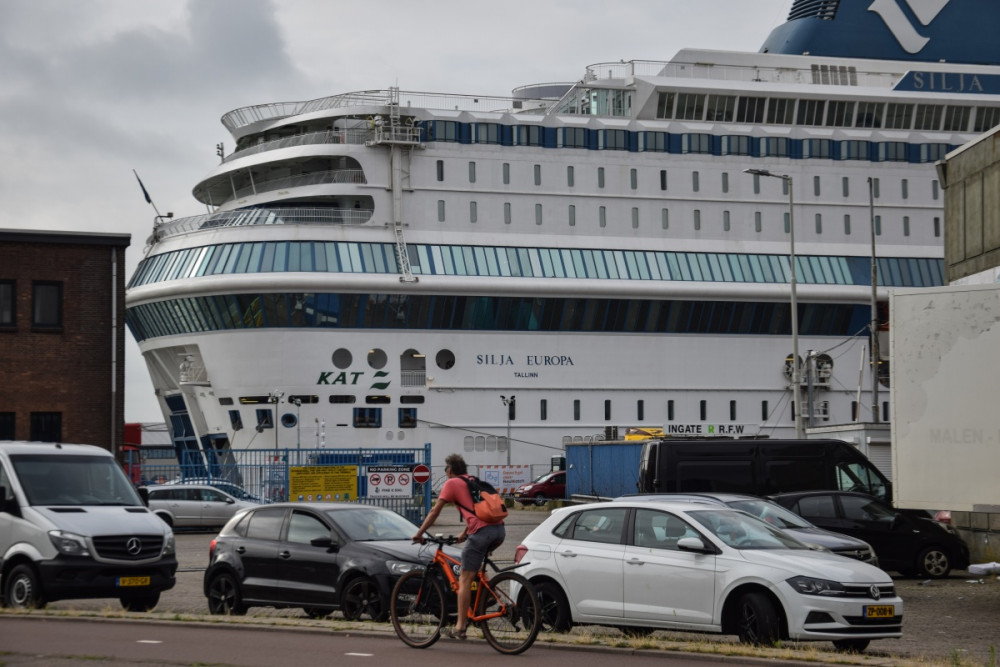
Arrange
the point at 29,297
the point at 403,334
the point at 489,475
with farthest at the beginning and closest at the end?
the point at 403,334, the point at 489,475, the point at 29,297

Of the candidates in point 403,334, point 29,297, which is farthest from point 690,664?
point 403,334

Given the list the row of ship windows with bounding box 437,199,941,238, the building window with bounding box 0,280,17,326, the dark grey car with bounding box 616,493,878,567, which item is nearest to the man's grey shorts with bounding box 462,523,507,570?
the dark grey car with bounding box 616,493,878,567

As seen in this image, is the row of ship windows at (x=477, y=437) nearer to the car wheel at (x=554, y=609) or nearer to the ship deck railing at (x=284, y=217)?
the ship deck railing at (x=284, y=217)

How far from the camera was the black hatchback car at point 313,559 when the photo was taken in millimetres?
16438

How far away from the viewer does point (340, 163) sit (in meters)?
57.5

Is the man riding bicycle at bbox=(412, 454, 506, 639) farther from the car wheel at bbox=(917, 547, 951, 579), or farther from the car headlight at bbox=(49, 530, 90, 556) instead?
the car wheel at bbox=(917, 547, 951, 579)

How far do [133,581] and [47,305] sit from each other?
45.6 feet

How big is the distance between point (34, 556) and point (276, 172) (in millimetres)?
43401

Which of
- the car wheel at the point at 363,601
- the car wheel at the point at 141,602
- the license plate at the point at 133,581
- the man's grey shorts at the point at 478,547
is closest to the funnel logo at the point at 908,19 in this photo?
the car wheel at the point at 141,602

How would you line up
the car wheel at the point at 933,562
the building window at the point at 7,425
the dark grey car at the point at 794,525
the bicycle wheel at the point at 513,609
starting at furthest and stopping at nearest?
the building window at the point at 7,425, the car wheel at the point at 933,562, the dark grey car at the point at 794,525, the bicycle wheel at the point at 513,609

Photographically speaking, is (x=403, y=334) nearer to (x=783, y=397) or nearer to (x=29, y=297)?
(x=783, y=397)

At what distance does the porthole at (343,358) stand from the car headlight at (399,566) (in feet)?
130

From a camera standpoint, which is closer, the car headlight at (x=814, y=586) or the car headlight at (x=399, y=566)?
the car headlight at (x=814, y=586)

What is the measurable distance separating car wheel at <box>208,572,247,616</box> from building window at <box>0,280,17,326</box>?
44.7 feet
